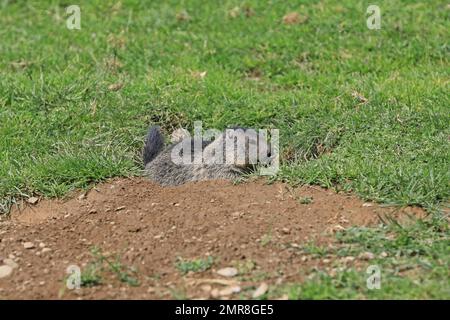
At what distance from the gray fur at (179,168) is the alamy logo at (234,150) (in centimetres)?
2

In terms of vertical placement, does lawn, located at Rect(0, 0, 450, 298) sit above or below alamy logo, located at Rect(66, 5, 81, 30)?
below

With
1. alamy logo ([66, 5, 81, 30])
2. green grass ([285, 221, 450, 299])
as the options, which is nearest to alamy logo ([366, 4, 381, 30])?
alamy logo ([66, 5, 81, 30])

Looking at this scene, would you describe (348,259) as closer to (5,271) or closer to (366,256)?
(366,256)

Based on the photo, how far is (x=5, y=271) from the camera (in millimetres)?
4707

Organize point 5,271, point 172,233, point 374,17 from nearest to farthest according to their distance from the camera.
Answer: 1. point 5,271
2. point 172,233
3. point 374,17

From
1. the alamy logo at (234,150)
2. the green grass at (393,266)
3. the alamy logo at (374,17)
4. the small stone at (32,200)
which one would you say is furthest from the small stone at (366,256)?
the alamy logo at (374,17)

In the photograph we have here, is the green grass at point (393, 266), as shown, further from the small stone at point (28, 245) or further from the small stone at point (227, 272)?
the small stone at point (28, 245)

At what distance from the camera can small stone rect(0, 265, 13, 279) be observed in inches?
183

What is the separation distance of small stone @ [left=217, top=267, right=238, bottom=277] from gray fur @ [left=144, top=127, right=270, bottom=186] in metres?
1.38

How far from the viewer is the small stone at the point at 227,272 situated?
4.47 meters

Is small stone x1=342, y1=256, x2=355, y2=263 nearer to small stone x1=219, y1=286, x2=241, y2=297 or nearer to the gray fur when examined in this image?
small stone x1=219, y1=286, x2=241, y2=297

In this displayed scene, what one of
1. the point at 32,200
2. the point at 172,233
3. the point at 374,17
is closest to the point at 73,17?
the point at 374,17

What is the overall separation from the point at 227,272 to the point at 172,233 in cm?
58
